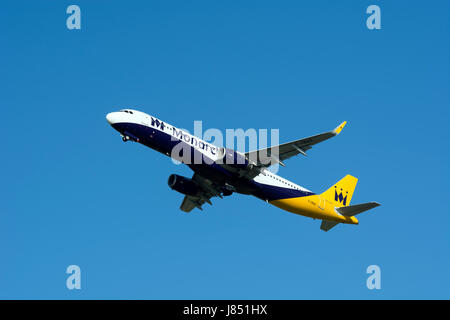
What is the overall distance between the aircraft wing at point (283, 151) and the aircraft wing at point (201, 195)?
551 centimetres

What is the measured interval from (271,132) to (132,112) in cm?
1194

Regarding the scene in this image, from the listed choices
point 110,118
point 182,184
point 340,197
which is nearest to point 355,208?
point 340,197

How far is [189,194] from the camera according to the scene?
60000 millimetres

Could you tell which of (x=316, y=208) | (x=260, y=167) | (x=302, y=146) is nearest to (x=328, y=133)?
(x=302, y=146)

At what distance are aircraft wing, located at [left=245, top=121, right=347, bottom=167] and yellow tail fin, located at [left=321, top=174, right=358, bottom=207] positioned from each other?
353 inches

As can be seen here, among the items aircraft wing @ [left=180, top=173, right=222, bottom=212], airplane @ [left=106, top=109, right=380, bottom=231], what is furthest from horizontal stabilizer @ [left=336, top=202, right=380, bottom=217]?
aircraft wing @ [left=180, top=173, right=222, bottom=212]

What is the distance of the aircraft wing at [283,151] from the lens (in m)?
51.8

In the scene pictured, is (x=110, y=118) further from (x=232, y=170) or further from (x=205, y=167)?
(x=232, y=170)

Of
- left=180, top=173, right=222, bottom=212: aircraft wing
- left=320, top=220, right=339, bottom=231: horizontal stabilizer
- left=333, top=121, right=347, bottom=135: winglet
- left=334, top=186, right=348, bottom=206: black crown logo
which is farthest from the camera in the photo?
left=334, top=186, right=348, bottom=206: black crown logo

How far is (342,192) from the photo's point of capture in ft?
209

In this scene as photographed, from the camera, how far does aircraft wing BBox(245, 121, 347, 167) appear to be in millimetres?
51812

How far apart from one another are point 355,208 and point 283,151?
9926mm

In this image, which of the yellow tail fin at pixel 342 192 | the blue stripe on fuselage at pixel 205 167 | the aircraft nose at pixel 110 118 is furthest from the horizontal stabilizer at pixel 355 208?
the aircraft nose at pixel 110 118

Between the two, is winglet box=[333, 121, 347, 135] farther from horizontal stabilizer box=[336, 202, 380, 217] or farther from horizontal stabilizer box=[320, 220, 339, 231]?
horizontal stabilizer box=[320, 220, 339, 231]
